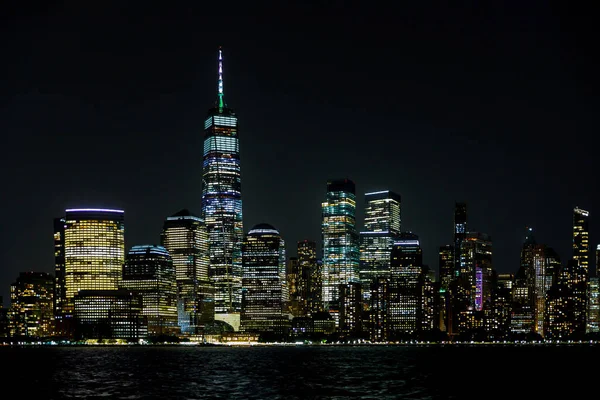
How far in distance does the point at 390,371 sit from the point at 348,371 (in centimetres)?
853

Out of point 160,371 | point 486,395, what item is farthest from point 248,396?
point 160,371

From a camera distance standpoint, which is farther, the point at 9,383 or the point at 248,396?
the point at 9,383

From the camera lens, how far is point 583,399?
113562 millimetres

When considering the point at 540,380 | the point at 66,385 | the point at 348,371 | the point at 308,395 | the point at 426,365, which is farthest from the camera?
the point at 426,365

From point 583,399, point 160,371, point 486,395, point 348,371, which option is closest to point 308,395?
point 486,395

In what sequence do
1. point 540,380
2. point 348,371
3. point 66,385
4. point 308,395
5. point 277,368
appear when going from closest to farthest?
point 308,395 → point 66,385 → point 540,380 → point 348,371 → point 277,368

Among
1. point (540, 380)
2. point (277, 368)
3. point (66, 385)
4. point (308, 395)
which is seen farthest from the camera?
point (277, 368)

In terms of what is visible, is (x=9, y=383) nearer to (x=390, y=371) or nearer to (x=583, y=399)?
(x=390, y=371)

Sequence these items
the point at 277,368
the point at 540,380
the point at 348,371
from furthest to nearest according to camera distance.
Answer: the point at 277,368
the point at 348,371
the point at 540,380

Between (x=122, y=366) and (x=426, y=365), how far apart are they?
217 feet

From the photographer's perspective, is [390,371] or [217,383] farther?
[390,371]

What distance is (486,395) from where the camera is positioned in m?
117

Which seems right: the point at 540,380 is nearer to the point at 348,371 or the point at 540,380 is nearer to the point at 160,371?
the point at 348,371

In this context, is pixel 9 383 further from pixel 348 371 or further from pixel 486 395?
pixel 486 395
